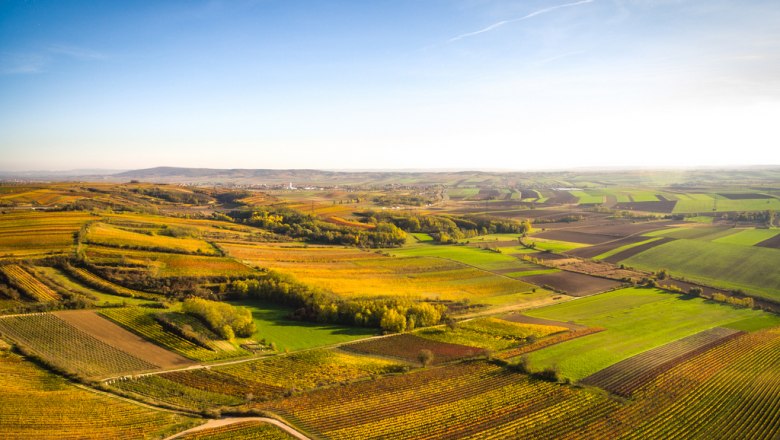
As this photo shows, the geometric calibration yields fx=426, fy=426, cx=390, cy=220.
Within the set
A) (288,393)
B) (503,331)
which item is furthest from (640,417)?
(288,393)

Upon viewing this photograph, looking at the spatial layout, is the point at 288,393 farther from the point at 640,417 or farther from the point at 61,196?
the point at 61,196

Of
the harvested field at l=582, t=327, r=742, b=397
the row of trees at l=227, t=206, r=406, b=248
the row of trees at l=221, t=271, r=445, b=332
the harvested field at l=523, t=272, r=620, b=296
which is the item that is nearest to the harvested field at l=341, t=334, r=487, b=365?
the row of trees at l=221, t=271, r=445, b=332

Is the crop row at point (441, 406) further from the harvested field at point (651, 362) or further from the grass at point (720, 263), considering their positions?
the grass at point (720, 263)

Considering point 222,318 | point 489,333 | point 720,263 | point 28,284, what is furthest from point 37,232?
point 720,263

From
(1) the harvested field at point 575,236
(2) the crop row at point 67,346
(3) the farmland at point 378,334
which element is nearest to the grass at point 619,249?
(3) the farmland at point 378,334

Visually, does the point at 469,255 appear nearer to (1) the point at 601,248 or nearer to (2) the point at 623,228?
(1) the point at 601,248
